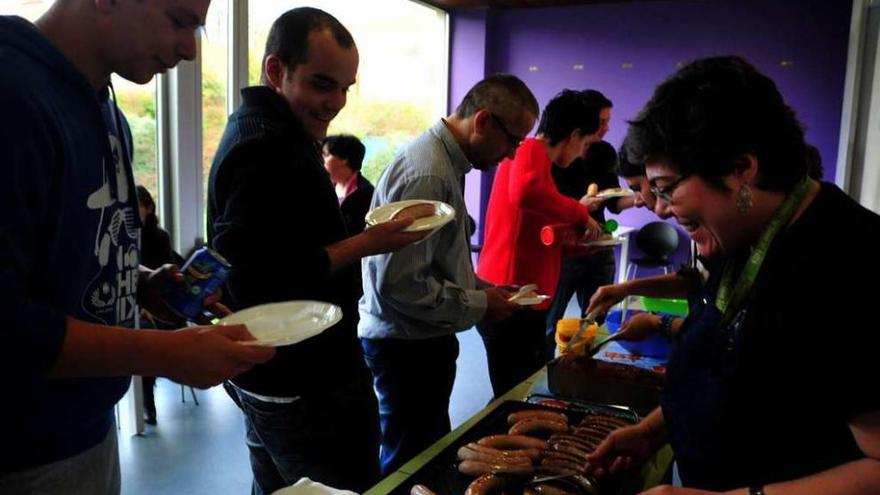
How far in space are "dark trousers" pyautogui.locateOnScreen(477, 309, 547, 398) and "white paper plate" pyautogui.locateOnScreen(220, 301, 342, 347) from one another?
1.44m

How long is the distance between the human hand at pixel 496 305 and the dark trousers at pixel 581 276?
4.26ft

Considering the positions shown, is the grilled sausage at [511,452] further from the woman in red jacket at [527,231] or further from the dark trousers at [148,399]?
the dark trousers at [148,399]

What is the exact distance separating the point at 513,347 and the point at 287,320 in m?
1.60

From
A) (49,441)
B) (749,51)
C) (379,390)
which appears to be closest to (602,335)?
(379,390)

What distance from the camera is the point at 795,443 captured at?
2.97 ft

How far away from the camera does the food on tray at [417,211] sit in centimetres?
172

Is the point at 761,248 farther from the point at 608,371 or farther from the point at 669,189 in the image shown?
the point at 608,371

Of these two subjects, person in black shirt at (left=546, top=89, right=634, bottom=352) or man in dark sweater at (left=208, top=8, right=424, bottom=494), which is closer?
man in dark sweater at (left=208, top=8, right=424, bottom=494)

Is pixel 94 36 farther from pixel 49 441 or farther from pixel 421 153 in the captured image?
pixel 421 153

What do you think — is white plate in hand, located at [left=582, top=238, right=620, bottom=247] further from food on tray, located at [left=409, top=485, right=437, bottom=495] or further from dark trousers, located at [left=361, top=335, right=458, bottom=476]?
food on tray, located at [left=409, top=485, right=437, bottom=495]

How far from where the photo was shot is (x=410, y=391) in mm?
1998

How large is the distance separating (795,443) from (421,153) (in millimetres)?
1317

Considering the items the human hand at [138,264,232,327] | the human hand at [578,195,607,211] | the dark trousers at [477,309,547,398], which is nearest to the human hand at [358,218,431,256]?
the human hand at [138,264,232,327]

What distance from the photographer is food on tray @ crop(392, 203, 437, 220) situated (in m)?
1.72
